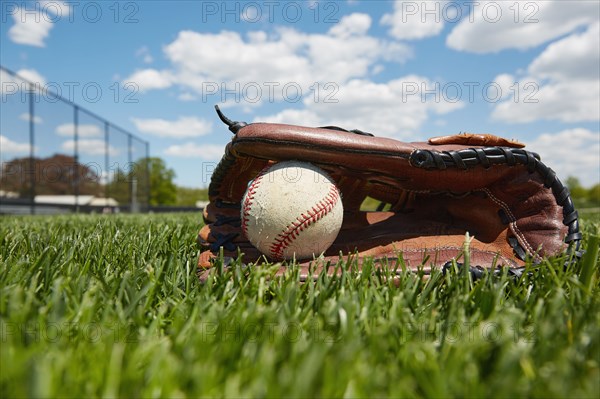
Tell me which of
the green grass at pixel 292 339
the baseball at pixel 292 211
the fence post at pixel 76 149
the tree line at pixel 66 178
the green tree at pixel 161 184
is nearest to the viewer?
the green grass at pixel 292 339

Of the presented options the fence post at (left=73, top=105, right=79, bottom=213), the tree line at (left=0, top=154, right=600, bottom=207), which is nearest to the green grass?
the tree line at (left=0, top=154, right=600, bottom=207)

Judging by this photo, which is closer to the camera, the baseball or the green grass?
the green grass

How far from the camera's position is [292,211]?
1658mm

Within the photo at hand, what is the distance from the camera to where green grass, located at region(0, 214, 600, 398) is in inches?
27.3

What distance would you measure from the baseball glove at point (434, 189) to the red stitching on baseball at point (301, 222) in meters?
0.08

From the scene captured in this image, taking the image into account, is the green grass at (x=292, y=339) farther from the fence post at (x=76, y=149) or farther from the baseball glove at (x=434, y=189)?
the fence post at (x=76, y=149)

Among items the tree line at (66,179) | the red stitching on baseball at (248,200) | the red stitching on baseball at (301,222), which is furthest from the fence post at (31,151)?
the red stitching on baseball at (301,222)

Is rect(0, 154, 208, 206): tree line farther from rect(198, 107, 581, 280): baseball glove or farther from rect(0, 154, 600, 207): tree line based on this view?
rect(198, 107, 581, 280): baseball glove

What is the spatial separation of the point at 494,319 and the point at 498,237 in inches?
39.8

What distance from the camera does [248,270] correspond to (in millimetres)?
1498

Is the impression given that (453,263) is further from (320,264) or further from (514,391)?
(514,391)

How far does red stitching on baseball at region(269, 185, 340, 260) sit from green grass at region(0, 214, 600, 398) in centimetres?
29

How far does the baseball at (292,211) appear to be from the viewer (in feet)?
5.47

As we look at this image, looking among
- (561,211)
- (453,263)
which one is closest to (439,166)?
(453,263)
